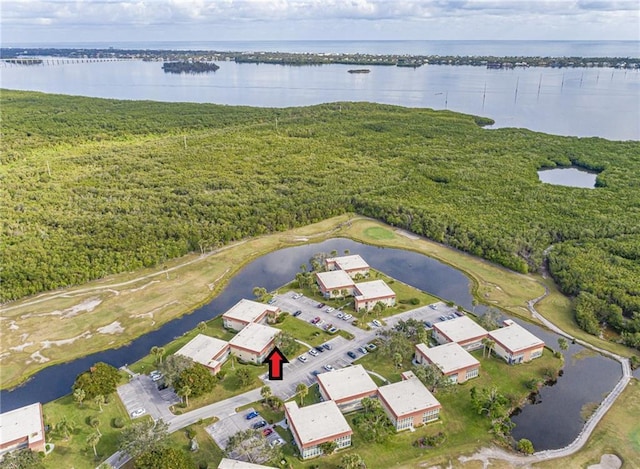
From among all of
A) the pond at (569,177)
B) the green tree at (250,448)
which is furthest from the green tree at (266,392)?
the pond at (569,177)

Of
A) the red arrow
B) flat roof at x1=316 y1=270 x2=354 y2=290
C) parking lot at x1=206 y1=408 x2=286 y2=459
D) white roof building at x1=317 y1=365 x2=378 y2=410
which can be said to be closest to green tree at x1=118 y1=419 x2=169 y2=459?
parking lot at x1=206 y1=408 x2=286 y2=459

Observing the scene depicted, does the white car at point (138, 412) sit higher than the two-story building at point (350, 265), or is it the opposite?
the two-story building at point (350, 265)

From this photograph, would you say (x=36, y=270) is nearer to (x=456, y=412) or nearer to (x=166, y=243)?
(x=166, y=243)

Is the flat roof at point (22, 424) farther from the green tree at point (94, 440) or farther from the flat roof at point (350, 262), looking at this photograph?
the flat roof at point (350, 262)

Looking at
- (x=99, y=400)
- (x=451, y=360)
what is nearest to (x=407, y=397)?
(x=451, y=360)

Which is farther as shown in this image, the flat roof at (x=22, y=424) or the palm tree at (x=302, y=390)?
the palm tree at (x=302, y=390)

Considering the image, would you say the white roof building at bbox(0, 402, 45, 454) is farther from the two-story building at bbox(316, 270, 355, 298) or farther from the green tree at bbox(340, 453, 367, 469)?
the two-story building at bbox(316, 270, 355, 298)

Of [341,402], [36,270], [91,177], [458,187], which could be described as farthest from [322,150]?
[341,402]
